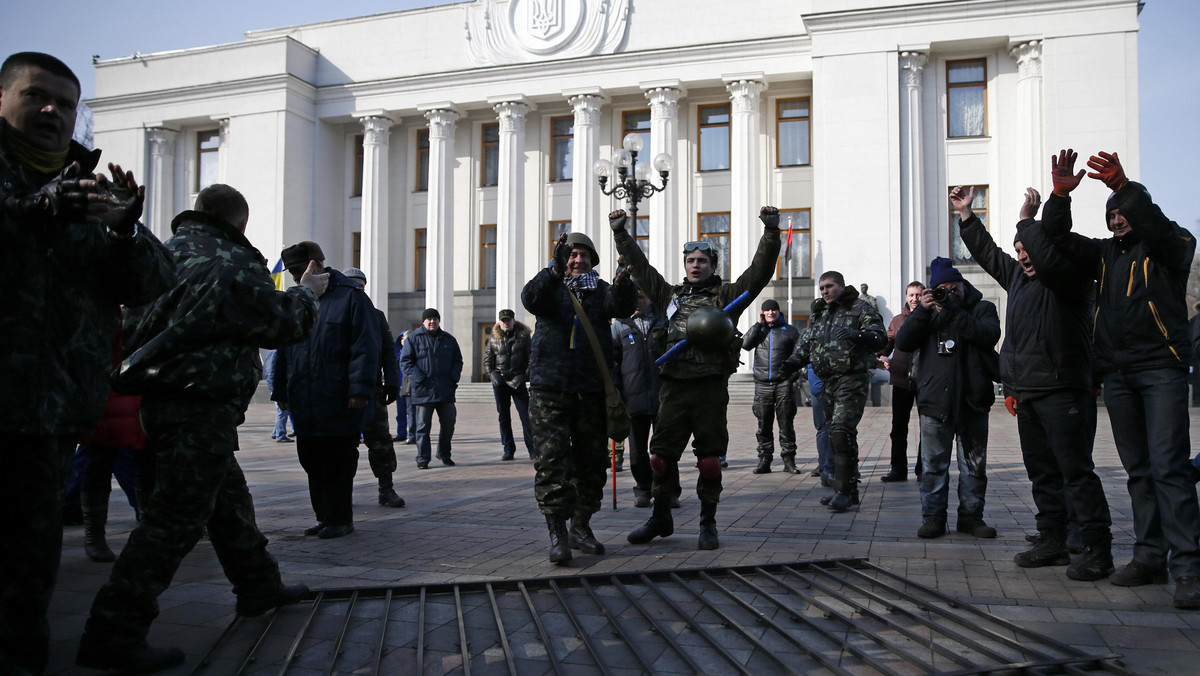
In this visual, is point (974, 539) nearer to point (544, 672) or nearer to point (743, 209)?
point (544, 672)

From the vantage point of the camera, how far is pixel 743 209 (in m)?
29.1

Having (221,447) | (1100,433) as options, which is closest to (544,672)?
(221,447)

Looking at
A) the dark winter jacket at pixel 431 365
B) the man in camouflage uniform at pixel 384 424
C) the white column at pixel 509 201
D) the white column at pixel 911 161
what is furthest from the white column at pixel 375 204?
the man in camouflage uniform at pixel 384 424

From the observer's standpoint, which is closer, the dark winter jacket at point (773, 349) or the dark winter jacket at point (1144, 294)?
the dark winter jacket at point (1144, 294)

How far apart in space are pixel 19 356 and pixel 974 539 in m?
5.45

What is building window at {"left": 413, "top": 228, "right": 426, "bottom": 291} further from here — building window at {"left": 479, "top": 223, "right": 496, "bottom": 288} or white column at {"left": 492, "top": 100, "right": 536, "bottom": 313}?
white column at {"left": 492, "top": 100, "right": 536, "bottom": 313}

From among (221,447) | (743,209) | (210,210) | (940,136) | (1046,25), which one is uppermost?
(1046,25)

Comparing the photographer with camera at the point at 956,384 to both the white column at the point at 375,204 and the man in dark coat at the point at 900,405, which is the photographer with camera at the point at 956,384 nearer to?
the man in dark coat at the point at 900,405

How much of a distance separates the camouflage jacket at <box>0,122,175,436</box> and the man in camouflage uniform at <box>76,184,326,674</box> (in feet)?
1.35

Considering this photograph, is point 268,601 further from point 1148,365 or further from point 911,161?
point 911,161

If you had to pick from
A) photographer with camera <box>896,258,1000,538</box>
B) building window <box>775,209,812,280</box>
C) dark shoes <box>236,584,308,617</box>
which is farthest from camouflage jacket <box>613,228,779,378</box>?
building window <box>775,209,812,280</box>

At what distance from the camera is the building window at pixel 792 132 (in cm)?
2995

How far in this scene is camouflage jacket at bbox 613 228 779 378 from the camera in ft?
18.3

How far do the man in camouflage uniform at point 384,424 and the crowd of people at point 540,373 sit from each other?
3 cm
